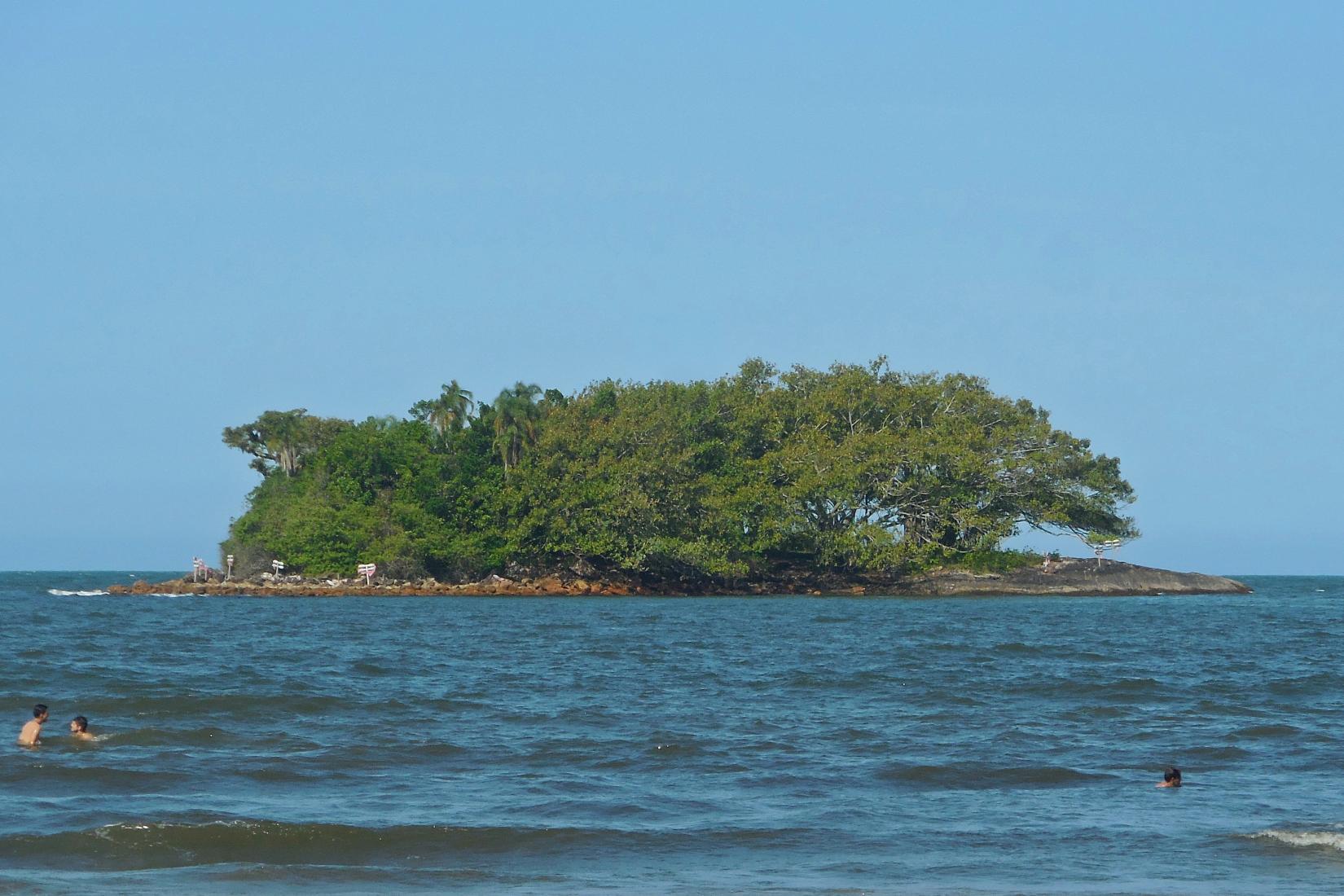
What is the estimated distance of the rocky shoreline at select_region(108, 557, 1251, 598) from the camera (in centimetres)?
7712

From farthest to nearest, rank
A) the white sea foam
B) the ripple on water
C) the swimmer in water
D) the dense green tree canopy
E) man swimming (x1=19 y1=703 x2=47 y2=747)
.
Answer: the dense green tree canopy, the swimmer in water, man swimming (x1=19 y1=703 x2=47 y2=747), the ripple on water, the white sea foam

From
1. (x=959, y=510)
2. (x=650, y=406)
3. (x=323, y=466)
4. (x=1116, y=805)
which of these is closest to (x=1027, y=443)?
(x=959, y=510)

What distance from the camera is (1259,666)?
33844mm

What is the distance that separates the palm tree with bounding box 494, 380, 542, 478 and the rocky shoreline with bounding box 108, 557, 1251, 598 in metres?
6.89

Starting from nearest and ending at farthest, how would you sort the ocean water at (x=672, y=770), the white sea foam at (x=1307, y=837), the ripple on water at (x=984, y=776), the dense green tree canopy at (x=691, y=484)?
1. the ocean water at (x=672, y=770)
2. the white sea foam at (x=1307, y=837)
3. the ripple on water at (x=984, y=776)
4. the dense green tree canopy at (x=691, y=484)

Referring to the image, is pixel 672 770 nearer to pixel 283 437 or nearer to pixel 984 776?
pixel 984 776

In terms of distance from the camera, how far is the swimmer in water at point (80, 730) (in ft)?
68.1

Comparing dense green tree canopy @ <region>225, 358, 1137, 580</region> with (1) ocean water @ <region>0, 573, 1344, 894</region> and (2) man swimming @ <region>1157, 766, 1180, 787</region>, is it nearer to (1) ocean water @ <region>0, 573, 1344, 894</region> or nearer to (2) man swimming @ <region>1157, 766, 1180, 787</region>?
(1) ocean water @ <region>0, 573, 1344, 894</region>

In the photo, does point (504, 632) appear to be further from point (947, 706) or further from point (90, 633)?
point (947, 706)

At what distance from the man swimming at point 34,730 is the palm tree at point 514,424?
190 ft

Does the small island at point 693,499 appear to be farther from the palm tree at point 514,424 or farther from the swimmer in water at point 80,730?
the swimmer in water at point 80,730

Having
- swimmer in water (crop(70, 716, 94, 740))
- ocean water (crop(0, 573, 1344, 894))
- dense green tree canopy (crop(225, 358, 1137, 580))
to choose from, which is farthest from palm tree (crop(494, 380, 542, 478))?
swimmer in water (crop(70, 716, 94, 740))

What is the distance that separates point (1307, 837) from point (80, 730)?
1685cm

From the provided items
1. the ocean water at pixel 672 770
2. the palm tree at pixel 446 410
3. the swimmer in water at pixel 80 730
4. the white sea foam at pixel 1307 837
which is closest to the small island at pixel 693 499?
the palm tree at pixel 446 410
